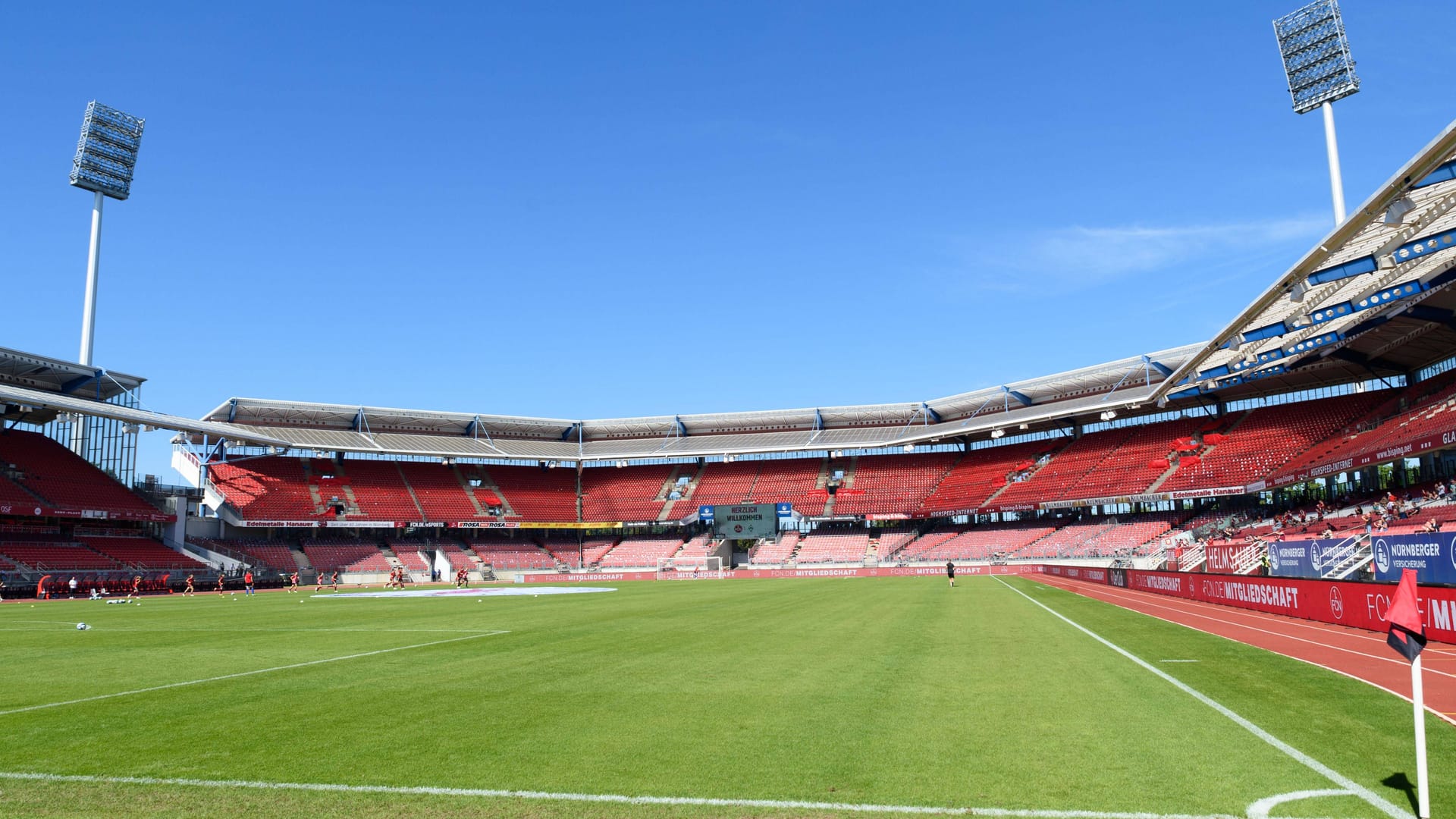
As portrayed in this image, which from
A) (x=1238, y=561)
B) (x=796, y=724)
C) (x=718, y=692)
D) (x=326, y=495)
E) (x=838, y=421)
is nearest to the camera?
(x=796, y=724)

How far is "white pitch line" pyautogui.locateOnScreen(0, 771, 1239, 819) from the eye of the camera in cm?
534

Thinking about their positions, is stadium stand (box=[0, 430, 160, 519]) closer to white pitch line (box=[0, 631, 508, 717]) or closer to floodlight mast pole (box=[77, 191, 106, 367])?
floodlight mast pole (box=[77, 191, 106, 367])

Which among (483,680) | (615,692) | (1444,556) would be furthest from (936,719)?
(1444,556)

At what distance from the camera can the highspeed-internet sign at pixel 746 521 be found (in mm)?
70625

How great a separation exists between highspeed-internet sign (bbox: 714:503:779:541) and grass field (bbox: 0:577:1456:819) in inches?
2139

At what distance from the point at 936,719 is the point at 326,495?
68.5 m

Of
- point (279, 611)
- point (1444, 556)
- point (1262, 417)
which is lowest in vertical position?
point (279, 611)

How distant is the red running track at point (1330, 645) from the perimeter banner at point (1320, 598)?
0.26m

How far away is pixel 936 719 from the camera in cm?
823

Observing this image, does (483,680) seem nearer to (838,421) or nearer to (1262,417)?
(1262,417)

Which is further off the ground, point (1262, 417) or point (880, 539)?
point (1262, 417)

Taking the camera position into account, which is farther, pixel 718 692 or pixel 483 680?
pixel 483 680

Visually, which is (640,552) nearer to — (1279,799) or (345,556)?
(345,556)

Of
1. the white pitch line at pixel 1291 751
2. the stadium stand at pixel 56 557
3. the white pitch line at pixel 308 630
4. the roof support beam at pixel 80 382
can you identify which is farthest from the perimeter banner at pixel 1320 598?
the roof support beam at pixel 80 382
